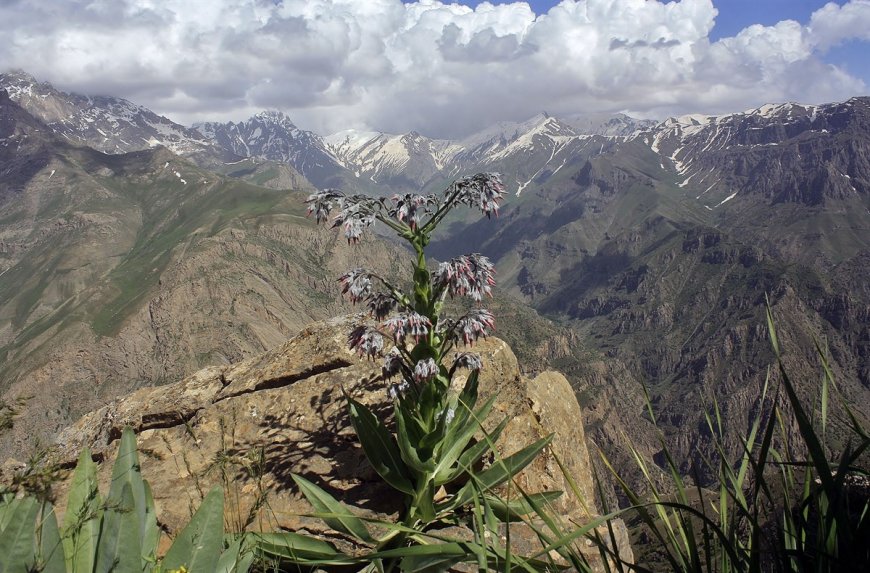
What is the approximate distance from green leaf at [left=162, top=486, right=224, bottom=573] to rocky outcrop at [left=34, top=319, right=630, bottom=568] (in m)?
2.09

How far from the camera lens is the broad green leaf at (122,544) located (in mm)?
3533

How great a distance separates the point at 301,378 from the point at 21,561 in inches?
280

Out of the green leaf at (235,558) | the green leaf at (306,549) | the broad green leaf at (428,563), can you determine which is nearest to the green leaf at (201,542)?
the green leaf at (235,558)

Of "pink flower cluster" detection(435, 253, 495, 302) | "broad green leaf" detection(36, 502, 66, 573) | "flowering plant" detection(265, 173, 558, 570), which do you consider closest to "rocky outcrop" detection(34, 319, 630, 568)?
"flowering plant" detection(265, 173, 558, 570)

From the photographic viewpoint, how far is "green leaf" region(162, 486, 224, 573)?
3.70 m

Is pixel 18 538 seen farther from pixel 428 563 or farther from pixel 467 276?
pixel 467 276

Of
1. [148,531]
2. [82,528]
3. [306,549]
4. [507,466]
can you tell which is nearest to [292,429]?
[306,549]

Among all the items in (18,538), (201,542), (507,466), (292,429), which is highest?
(18,538)

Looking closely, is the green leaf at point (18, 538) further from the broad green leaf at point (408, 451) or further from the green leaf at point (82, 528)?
the broad green leaf at point (408, 451)

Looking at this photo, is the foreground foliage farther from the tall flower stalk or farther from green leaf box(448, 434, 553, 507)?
green leaf box(448, 434, 553, 507)

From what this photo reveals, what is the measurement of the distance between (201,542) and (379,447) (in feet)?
9.01

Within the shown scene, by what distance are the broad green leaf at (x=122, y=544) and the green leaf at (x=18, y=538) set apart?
0.48 meters

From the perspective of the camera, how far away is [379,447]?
20.8 feet

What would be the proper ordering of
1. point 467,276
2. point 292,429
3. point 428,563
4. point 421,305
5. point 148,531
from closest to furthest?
1. point 148,531
2. point 428,563
3. point 467,276
4. point 421,305
5. point 292,429
